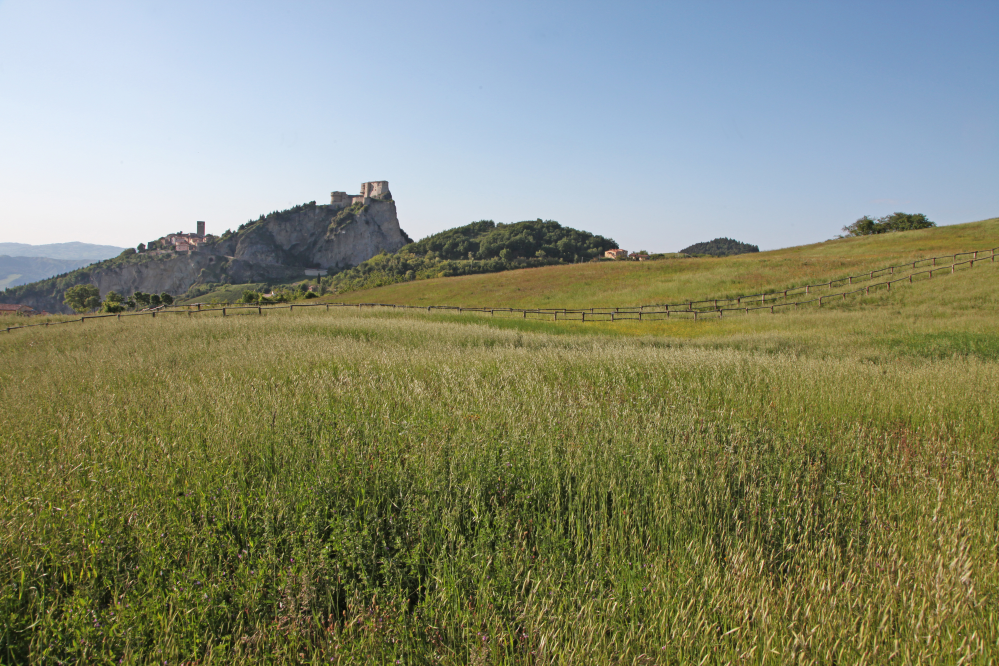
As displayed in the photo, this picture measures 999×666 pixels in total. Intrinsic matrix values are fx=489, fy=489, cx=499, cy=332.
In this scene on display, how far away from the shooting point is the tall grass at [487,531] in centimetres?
237

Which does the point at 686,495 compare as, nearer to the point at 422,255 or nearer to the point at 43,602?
the point at 43,602

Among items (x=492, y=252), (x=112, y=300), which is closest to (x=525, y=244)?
(x=492, y=252)

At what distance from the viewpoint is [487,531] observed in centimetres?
301

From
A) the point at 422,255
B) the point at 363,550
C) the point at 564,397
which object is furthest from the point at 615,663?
the point at 422,255

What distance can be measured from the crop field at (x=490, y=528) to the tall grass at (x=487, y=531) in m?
0.02

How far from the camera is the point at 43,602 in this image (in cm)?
249

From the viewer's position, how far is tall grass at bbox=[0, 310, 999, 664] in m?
2.37

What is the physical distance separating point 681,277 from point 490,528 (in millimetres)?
51574

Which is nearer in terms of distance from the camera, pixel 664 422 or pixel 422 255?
pixel 664 422

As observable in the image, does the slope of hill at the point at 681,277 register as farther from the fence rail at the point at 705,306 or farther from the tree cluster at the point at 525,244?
the tree cluster at the point at 525,244

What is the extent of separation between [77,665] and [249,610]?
2.27 ft

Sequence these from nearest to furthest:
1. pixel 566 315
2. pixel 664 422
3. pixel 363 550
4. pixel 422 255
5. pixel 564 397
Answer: pixel 363 550
pixel 664 422
pixel 564 397
pixel 566 315
pixel 422 255

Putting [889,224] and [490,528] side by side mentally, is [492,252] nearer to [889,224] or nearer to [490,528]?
[889,224]

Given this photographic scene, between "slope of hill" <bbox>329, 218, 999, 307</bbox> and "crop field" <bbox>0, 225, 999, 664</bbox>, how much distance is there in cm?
3859
